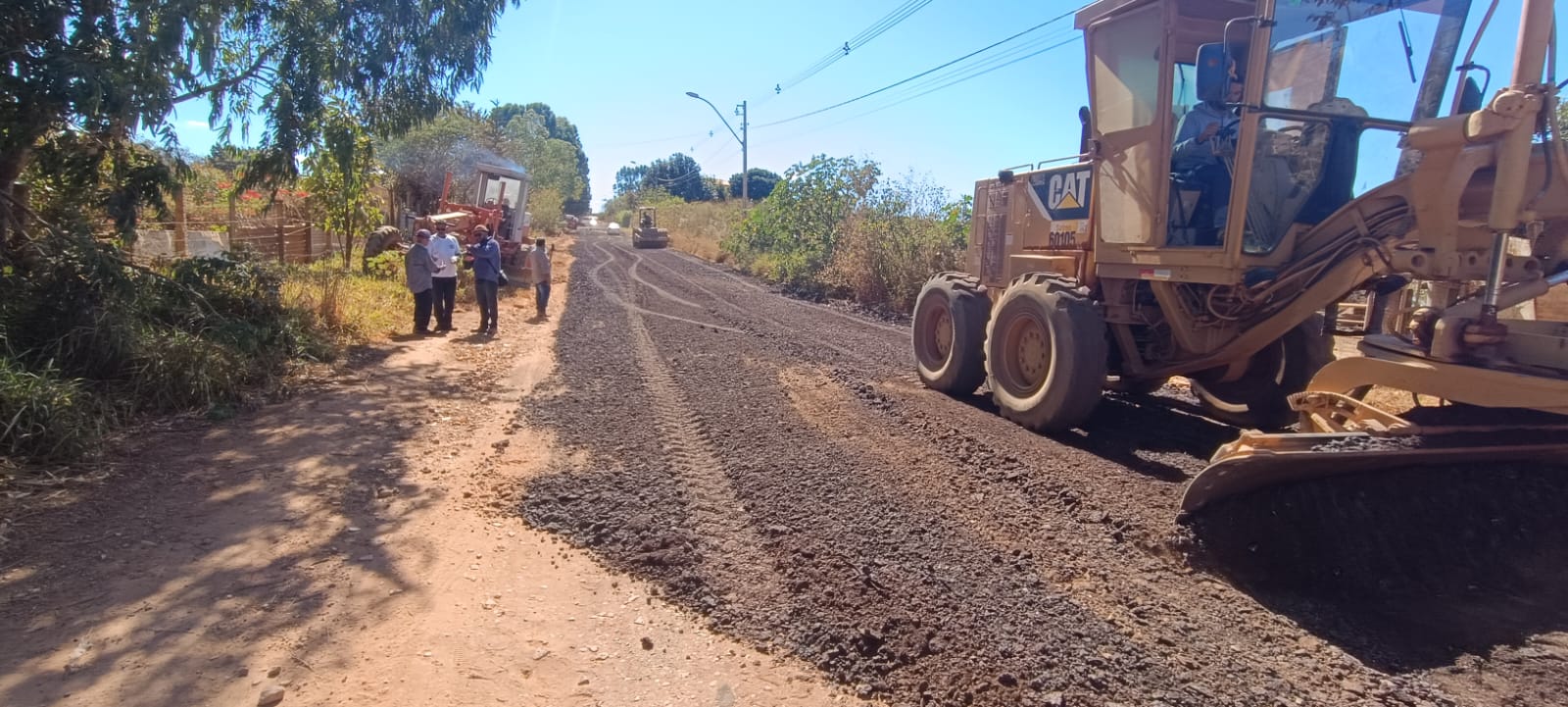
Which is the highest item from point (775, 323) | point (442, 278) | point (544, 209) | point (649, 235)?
point (544, 209)

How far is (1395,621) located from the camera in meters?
3.40

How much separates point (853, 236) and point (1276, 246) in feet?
44.9

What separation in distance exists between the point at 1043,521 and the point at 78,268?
23.4ft

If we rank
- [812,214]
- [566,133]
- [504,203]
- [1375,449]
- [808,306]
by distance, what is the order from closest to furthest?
1. [1375,449]
2. [808,306]
3. [504,203]
4. [812,214]
5. [566,133]

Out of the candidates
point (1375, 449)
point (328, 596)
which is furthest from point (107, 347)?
point (1375, 449)

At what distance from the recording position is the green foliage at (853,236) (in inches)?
661

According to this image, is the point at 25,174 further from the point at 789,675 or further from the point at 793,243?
the point at 793,243

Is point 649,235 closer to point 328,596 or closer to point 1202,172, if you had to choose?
point 1202,172

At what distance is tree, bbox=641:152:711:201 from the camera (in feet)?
284

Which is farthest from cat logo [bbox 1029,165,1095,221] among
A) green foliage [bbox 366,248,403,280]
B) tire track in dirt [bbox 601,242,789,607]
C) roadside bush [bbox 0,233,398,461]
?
green foliage [bbox 366,248,403,280]

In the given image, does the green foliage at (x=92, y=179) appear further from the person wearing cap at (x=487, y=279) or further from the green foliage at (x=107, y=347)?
the person wearing cap at (x=487, y=279)

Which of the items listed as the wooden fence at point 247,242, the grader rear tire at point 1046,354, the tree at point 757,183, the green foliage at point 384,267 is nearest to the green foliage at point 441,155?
the wooden fence at point 247,242

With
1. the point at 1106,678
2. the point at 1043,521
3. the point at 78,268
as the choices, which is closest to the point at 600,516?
the point at 1043,521

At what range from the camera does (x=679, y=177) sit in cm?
8875
